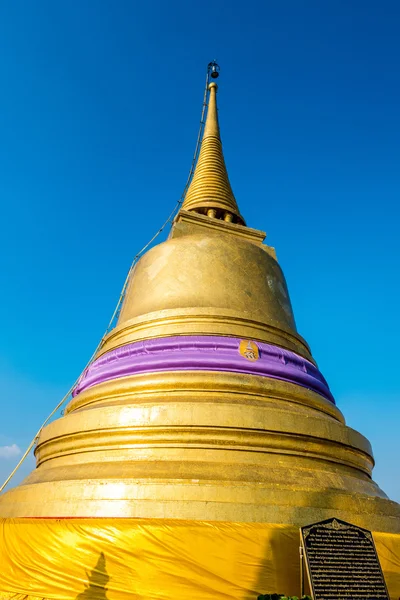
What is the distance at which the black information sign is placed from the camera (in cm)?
414

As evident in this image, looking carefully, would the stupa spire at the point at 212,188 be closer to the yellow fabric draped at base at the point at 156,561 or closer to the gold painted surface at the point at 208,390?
the gold painted surface at the point at 208,390

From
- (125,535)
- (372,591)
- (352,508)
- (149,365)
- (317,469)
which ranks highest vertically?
(149,365)

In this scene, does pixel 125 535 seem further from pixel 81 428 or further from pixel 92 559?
pixel 81 428

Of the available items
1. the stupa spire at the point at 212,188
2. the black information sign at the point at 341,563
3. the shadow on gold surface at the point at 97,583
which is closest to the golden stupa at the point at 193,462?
the shadow on gold surface at the point at 97,583

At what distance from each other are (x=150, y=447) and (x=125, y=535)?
1500mm

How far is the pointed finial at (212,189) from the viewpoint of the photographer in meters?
12.8

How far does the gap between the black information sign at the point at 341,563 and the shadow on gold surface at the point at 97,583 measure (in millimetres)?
2012

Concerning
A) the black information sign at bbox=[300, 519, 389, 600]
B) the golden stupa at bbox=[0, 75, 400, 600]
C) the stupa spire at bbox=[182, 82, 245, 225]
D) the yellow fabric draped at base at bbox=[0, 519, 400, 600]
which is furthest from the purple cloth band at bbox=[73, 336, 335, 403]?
the stupa spire at bbox=[182, 82, 245, 225]

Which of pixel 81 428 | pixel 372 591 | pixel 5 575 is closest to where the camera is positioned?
pixel 372 591

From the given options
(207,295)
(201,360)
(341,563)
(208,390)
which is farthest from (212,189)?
(341,563)

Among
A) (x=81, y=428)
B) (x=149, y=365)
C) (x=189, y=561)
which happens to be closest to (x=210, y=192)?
(x=149, y=365)

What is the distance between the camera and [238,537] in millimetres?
4672

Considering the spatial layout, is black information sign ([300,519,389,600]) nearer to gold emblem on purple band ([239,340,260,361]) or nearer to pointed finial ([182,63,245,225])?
gold emblem on purple band ([239,340,260,361])

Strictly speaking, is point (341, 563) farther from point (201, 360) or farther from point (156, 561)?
point (201, 360)
